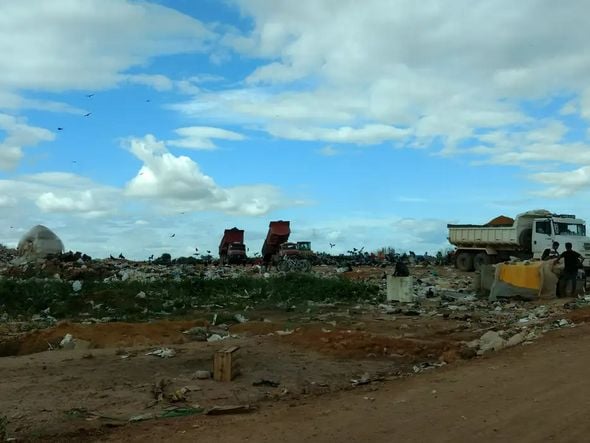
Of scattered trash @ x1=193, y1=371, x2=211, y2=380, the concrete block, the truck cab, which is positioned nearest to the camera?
scattered trash @ x1=193, y1=371, x2=211, y2=380

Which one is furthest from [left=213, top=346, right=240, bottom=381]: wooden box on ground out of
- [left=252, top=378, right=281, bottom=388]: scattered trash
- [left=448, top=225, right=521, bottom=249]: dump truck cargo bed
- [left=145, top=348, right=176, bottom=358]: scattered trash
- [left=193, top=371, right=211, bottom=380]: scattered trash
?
[left=448, top=225, right=521, bottom=249]: dump truck cargo bed

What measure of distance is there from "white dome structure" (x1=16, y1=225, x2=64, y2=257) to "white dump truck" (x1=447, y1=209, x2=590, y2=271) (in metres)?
19.4

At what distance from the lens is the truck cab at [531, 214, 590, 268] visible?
26297 millimetres

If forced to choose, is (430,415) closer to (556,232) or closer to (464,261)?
(556,232)

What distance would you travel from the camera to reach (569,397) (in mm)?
6258

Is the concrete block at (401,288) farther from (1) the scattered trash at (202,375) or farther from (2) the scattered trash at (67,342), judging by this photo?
(1) the scattered trash at (202,375)

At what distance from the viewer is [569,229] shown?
2670cm

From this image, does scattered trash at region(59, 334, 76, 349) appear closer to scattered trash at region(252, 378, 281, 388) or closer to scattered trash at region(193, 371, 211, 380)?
scattered trash at region(193, 371, 211, 380)

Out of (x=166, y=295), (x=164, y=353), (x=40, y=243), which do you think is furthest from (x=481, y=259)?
(x=164, y=353)

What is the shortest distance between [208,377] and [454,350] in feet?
12.9

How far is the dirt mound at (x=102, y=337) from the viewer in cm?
1119

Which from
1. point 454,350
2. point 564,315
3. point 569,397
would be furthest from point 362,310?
point 569,397

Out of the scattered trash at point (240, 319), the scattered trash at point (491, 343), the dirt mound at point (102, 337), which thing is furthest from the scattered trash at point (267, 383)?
the scattered trash at point (240, 319)

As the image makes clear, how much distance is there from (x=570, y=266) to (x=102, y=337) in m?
12.7
